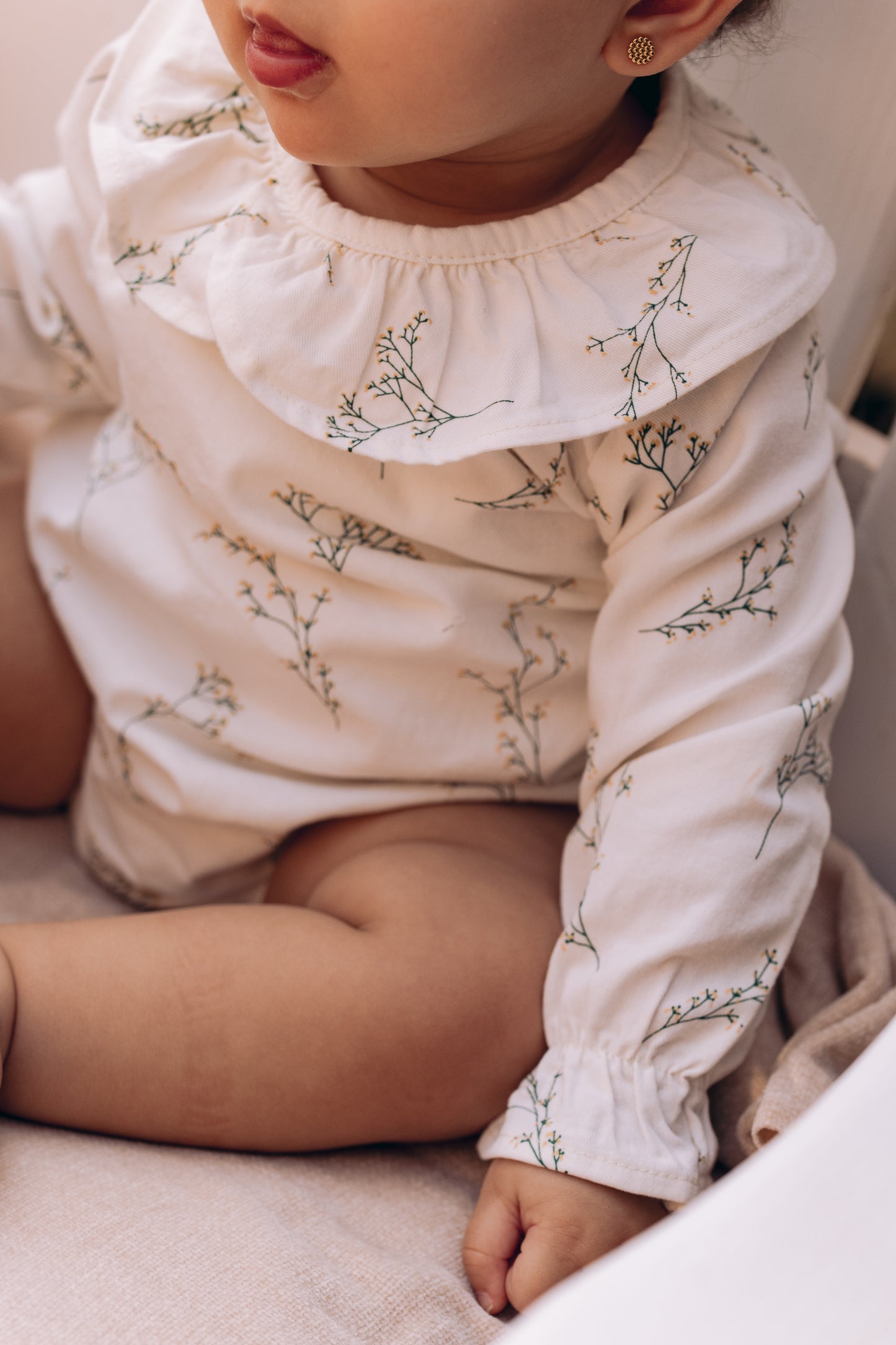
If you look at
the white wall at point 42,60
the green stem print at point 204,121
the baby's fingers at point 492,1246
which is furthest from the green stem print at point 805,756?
the white wall at point 42,60

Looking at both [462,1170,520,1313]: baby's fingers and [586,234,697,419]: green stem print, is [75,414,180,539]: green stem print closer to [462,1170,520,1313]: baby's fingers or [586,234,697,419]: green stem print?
[586,234,697,419]: green stem print

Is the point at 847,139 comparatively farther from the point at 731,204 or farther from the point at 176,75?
the point at 176,75

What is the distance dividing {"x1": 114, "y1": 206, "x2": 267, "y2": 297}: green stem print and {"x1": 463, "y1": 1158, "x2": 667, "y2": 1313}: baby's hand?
497mm

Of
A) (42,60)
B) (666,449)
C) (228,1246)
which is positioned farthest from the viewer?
(42,60)

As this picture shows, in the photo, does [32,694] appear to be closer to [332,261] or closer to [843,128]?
[332,261]

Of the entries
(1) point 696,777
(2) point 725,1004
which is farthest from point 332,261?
(2) point 725,1004

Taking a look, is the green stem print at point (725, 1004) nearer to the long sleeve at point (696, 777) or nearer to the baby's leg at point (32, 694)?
the long sleeve at point (696, 777)

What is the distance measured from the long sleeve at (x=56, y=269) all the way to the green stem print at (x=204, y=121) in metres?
0.06

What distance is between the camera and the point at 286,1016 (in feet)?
1.96

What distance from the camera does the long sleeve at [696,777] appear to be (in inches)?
23.0

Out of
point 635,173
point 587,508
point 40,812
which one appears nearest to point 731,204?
point 635,173

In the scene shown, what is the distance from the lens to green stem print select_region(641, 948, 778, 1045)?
59 centimetres

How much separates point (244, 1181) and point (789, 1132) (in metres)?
0.34

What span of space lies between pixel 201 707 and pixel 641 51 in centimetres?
43
